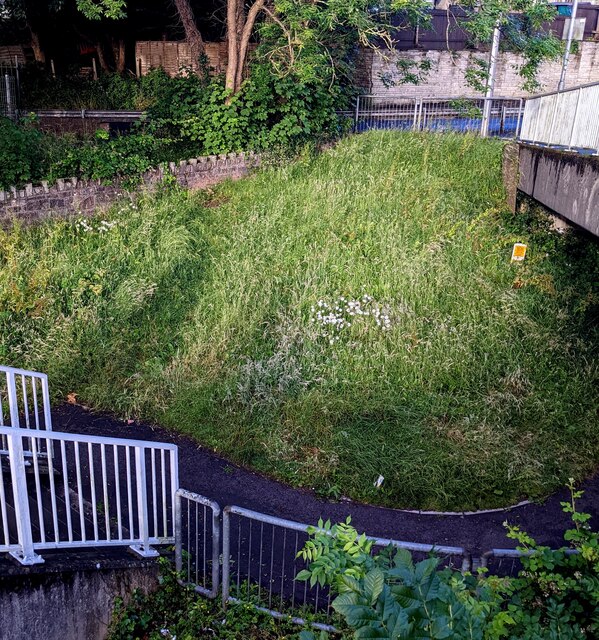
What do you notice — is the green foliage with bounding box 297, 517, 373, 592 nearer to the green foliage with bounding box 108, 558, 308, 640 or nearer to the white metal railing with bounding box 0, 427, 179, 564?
the green foliage with bounding box 108, 558, 308, 640

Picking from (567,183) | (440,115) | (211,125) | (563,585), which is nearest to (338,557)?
(563,585)

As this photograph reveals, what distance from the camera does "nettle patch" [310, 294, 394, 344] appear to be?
9.05m

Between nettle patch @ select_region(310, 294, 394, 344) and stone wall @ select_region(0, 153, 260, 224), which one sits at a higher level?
stone wall @ select_region(0, 153, 260, 224)

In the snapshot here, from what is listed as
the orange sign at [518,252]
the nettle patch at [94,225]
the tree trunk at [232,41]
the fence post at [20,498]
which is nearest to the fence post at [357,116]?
the tree trunk at [232,41]

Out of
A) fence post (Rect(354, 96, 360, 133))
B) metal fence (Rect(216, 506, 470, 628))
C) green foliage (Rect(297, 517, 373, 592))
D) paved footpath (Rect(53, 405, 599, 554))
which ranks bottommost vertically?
paved footpath (Rect(53, 405, 599, 554))

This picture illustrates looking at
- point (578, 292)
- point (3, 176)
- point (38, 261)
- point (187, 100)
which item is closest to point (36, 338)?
point (38, 261)

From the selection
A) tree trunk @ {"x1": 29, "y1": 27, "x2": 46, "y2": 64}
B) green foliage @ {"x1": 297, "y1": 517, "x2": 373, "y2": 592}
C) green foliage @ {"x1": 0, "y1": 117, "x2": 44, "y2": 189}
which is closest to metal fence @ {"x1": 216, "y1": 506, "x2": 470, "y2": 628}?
green foliage @ {"x1": 297, "y1": 517, "x2": 373, "y2": 592}

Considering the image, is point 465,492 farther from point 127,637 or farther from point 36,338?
point 36,338

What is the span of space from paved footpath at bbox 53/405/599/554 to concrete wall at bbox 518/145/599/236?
3213 mm

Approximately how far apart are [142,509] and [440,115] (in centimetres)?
1437

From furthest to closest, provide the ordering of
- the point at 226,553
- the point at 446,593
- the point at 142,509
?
the point at 142,509 < the point at 226,553 < the point at 446,593

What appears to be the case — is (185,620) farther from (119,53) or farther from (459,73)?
(119,53)

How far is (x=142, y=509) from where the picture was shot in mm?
5039

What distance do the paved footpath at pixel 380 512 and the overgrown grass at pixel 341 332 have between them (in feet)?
0.61
